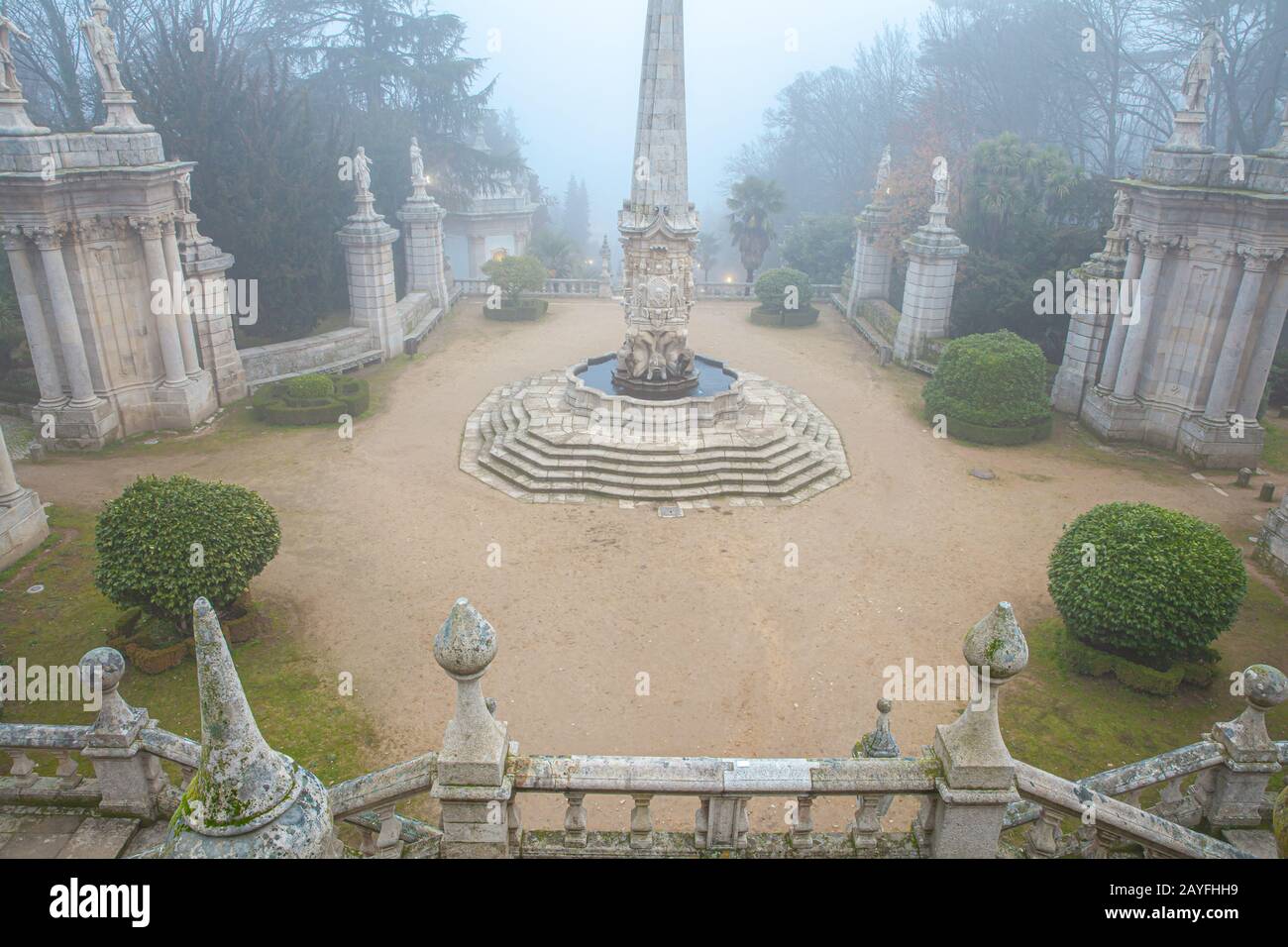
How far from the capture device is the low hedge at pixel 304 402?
24984mm

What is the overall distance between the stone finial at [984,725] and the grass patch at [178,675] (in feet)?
27.9

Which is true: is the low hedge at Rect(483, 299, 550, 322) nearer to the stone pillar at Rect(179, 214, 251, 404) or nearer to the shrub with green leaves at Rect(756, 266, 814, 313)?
the shrub with green leaves at Rect(756, 266, 814, 313)

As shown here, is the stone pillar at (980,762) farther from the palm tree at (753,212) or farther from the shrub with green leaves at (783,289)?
the palm tree at (753,212)

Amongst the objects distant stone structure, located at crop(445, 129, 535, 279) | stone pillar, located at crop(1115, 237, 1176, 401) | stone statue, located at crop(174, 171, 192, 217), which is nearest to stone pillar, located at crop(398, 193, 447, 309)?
distant stone structure, located at crop(445, 129, 535, 279)

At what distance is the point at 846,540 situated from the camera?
62.5 ft

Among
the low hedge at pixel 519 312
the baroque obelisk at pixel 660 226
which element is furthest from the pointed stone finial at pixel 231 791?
the low hedge at pixel 519 312

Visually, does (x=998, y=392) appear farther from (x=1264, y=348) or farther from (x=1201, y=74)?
(x=1201, y=74)

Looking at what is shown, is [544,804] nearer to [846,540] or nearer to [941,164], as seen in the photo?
[846,540]

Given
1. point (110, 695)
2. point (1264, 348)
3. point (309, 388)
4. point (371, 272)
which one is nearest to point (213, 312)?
point (309, 388)

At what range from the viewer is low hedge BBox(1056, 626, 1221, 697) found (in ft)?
45.0

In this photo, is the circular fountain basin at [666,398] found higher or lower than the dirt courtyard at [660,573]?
higher

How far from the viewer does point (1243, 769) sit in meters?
9.84

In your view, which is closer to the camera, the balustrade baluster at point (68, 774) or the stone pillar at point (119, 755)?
the stone pillar at point (119, 755)
